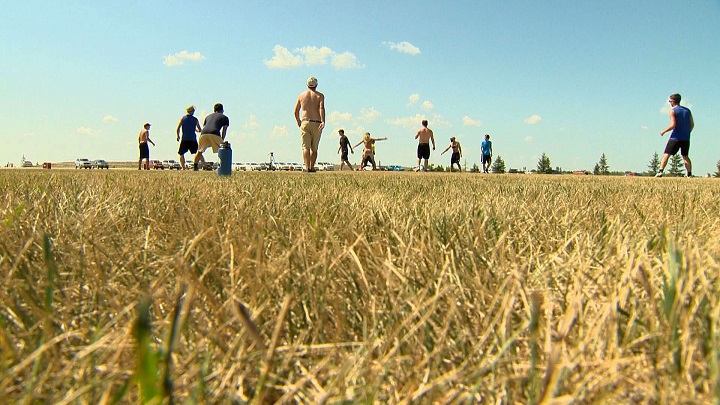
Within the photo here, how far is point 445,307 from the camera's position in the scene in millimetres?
957

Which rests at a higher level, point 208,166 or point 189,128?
point 189,128

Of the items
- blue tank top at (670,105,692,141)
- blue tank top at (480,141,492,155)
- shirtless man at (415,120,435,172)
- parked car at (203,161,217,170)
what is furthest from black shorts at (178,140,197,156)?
blue tank top at (480,141,492,155)

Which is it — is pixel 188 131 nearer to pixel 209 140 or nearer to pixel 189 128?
pixel 189 128

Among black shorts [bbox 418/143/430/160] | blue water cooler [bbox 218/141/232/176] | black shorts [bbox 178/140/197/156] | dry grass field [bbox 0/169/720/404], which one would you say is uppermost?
black shorts [bbox 418/143/430/160]

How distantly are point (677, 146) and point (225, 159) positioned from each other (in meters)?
11.3

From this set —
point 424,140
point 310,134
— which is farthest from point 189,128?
point 424,140

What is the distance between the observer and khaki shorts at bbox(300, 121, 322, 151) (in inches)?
476

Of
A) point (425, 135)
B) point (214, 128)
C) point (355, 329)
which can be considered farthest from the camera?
point (425, 135)

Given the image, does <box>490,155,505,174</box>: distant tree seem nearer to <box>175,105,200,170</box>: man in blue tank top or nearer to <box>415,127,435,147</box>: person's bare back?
<box>415,127,435,147</box>: person's bare back

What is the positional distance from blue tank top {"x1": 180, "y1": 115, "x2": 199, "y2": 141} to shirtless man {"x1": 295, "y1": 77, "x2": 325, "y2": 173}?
3.84 metres

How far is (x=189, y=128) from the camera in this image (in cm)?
1450

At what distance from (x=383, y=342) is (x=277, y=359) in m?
0.17

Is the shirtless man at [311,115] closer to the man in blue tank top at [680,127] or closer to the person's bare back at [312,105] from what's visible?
the person's bare back at [312,105]

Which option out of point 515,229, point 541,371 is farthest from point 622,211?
point 541,371
